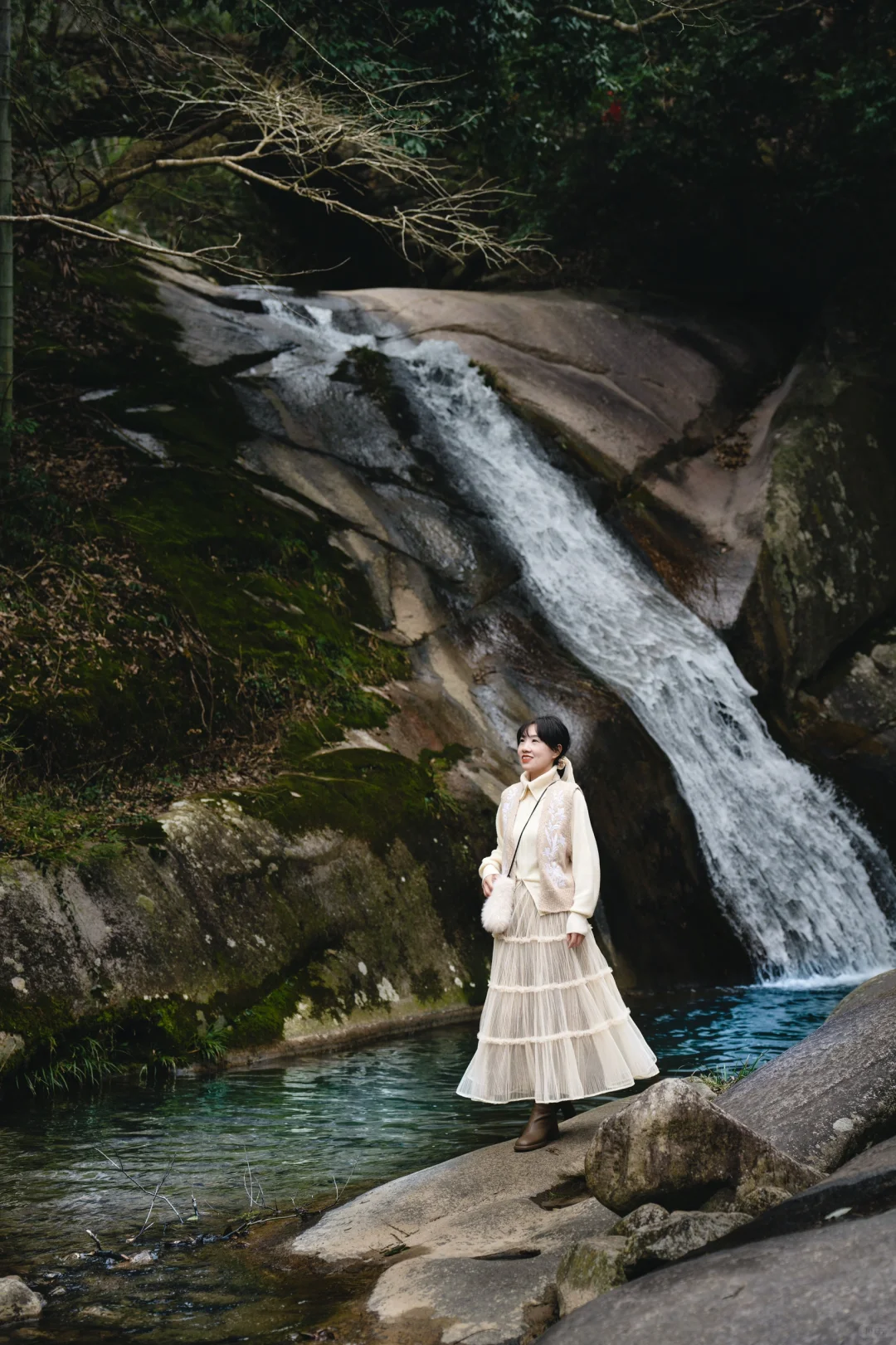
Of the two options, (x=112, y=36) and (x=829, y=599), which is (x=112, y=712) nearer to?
(x=112, y=36)

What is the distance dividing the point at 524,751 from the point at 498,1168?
185 centimetres

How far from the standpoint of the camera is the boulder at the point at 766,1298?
294 cm

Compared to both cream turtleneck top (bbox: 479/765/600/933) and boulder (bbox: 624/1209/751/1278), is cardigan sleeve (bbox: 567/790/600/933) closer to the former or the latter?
cream turtleneck top (bbox: 479/765/600/933)

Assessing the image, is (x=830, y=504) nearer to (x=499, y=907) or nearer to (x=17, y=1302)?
(x=499, y=907)

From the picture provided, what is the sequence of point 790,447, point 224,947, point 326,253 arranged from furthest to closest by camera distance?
point 326,253 → point 790,447 → point 224,947

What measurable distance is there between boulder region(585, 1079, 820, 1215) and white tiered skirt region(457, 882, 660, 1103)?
1.24 meters

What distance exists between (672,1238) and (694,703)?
10.4 meters

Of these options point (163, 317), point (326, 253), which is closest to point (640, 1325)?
point (163, 317)

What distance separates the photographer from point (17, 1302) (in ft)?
13.7

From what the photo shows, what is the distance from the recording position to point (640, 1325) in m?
3.18

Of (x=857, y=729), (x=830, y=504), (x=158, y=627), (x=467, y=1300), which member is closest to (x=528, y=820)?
(x=467, y=1300)

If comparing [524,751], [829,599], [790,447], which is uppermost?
[790,447]

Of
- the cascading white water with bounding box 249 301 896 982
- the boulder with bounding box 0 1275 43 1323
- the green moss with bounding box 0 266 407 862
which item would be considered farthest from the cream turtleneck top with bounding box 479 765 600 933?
the cascading white water with bounding box 249 301 896 982

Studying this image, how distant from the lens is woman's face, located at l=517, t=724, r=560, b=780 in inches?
234
